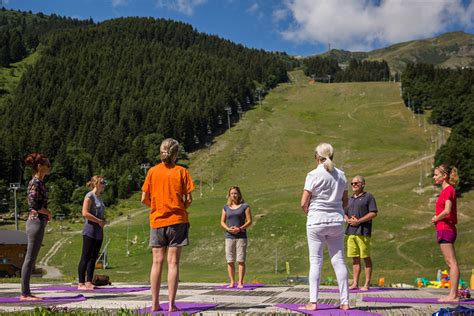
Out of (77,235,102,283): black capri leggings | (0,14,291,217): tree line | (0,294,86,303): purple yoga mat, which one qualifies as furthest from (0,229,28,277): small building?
(0,14,291,217): tree line

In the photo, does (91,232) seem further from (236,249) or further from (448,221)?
(448,221)

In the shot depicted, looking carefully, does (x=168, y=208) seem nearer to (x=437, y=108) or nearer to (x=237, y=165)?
(x=237, y=165)

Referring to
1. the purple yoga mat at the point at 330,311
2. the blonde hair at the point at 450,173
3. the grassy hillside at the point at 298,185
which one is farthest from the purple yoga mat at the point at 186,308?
the grassy hillside at the point at 298,185

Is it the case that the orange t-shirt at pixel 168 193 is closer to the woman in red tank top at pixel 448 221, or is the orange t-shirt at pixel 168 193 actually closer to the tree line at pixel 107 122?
the woman in red tank top at pixel 448 221

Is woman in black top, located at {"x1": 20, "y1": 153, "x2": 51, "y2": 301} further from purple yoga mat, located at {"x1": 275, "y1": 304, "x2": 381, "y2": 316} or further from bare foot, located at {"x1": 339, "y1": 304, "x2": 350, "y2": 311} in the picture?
Answer: bare foot, located at {"x1": 339, "y1": 304, "x2": 350, "y2": 311}

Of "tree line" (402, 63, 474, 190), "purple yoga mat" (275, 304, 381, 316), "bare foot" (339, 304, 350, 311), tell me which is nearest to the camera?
"purple yoga mat" (275, 304, 381, 316)

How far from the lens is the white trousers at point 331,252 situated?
27.2 ft

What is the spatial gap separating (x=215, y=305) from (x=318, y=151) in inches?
126

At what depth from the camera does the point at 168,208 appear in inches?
325

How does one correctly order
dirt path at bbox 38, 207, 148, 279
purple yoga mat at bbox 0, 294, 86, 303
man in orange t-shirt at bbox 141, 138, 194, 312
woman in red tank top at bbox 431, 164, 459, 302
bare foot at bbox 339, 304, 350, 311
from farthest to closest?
dirt path at bbox 38, 207, 148, 279 < woman in red tank top at bbox 431, 164, 459, 302 < purple yoga mat at bbox 0, 294, 86, 303 < man in orange t-shirt at bbox 141, 138, 194, 312 < bare foot at bbox 339, 304, 350, 311

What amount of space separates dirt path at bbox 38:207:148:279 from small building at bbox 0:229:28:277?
11.1ft

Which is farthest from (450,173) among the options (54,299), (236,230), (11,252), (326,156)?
(11,252)

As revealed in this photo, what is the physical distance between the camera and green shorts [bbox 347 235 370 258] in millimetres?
12130

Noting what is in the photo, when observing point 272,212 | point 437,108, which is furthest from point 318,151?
point 437,108
